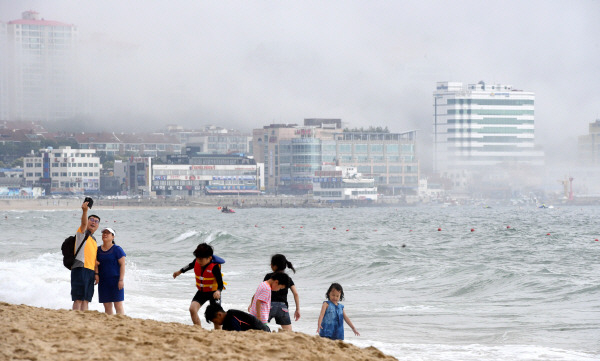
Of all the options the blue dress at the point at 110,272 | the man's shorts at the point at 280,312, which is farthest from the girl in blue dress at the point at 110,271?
the man's shorts at the point at 280,312

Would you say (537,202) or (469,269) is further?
(537,202)

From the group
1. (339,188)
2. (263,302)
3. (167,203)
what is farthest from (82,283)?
(339,188)

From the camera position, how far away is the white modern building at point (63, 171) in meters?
175

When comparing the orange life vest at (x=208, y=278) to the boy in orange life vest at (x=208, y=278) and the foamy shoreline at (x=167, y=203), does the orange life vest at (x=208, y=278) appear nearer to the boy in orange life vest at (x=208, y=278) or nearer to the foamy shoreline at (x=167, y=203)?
the boy in orange life vest at (x=208, y=278)

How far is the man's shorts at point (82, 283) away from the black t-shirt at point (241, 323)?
2799mm

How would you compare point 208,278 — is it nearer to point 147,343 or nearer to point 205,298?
point 205,298

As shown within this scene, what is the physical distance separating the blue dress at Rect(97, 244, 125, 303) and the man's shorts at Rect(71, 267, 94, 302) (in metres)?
0.17

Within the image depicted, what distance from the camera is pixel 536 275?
2833cm

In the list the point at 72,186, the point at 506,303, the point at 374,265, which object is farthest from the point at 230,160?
Answer: the point at 506,303

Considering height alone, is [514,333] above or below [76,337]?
below

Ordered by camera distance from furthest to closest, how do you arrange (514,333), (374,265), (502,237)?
(502,237) → (374,265) → (514,333)

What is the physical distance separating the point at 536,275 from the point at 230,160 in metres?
158

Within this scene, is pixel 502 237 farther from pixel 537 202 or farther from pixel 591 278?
pixel 537 202

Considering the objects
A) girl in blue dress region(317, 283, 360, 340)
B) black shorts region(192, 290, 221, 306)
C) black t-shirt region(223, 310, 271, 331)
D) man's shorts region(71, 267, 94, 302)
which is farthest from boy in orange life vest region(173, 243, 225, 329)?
man's shorts region(71, 267, 94, 302)
